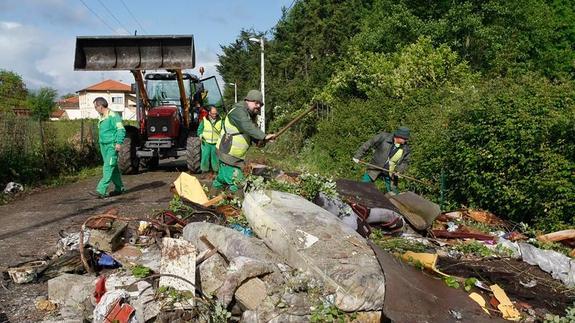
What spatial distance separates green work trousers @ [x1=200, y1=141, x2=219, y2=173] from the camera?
11.7 meters

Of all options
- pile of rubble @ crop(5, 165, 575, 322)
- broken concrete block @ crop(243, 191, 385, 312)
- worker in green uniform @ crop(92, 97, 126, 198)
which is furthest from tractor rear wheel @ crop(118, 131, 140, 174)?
broken concrete block @ crop(243, 191, 385, 312)

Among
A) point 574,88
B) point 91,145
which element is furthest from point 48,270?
point 91,145

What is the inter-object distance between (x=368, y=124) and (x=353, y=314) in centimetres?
1011

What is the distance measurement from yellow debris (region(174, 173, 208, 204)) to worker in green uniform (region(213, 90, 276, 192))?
1.13ft

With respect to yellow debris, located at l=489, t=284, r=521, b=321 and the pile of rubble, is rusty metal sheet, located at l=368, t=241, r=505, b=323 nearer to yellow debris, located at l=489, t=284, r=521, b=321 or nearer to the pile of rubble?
the pile of rubble

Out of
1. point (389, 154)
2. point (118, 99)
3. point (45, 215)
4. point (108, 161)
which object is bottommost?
point (45, 215)

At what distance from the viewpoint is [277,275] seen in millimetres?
3957

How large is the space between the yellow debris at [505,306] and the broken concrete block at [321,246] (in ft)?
3.14

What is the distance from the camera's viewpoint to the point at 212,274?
414cm

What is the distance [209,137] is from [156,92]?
294 cm

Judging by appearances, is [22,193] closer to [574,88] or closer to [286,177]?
[286,177]

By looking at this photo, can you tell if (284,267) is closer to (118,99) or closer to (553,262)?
(553,262)

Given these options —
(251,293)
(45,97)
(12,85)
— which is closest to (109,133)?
(251,293)

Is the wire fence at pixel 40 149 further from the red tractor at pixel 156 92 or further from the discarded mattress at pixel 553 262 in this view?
the discarded mattress at pixel 553 262
